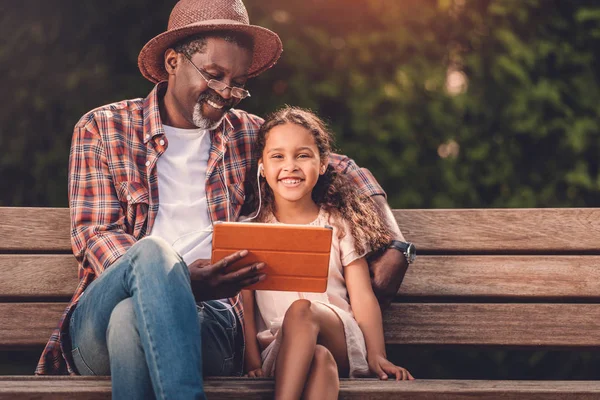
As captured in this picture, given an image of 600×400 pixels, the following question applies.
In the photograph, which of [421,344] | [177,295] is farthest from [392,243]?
[177,295]

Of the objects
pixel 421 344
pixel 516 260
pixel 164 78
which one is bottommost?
pixel 421 344

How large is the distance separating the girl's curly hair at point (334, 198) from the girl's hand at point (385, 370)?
1.38 ft

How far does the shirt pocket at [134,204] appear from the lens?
342 cm

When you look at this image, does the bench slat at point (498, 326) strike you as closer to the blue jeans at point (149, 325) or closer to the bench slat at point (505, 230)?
the bench slat at point (505, 230)

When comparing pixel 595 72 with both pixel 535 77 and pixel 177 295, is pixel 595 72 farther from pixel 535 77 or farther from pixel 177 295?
pixel 177 295

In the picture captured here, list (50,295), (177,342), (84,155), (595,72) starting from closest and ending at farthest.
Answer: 1. (177,342)
2. (84,155)
3. (50,295)
4. (595,72)

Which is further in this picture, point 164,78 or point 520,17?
point 520,17

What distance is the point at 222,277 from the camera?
297 cm

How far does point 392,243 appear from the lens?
3576 millimetres

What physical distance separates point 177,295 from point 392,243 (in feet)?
3.53

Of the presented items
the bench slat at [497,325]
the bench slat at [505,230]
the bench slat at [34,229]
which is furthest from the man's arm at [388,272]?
the bench slat at [34,229]

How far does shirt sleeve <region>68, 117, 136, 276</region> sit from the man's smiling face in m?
0.37

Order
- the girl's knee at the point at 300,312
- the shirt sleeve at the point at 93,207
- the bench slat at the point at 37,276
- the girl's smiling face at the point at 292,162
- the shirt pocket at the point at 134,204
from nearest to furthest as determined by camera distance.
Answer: the girl's knee at the point at 300,312, the shirt sleeve at the point at 93,207, the shirt pocket at the point at 134,204, the girl's smiling face at the point at 292,162, the bench slat at the point at 37,276

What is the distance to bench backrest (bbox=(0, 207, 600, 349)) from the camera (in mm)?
3695
